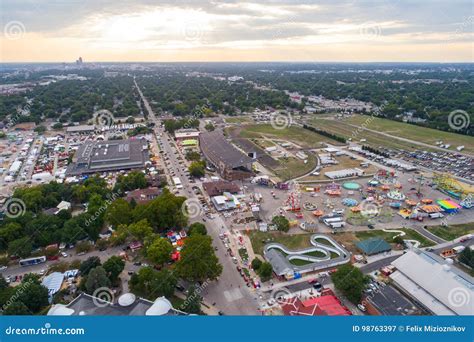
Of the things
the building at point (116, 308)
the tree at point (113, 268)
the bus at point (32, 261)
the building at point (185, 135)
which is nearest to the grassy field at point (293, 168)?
the building at point (185, 135)

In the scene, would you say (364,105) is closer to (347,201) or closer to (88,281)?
(347,201)

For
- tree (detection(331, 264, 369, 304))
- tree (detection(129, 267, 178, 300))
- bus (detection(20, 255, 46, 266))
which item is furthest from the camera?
bus (detection(20, 255, 46, 266))

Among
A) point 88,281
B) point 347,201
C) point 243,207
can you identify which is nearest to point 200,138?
point 243,207

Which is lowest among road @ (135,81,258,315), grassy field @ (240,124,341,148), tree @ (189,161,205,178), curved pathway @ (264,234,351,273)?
road @ (135,81,258,315)

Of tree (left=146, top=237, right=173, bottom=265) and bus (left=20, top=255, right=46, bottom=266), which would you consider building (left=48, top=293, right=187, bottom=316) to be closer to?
tree (left=146, top=237, right=173, bottom=265)

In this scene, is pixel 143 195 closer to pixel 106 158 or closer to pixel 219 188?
pixel 219 188

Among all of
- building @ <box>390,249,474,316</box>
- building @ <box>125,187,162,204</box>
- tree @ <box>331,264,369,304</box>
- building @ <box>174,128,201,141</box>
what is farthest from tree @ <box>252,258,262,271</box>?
building @ <box>174,128,201,141</box>

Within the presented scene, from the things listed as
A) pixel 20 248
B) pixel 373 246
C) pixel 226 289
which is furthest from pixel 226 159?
pixel 20 248
